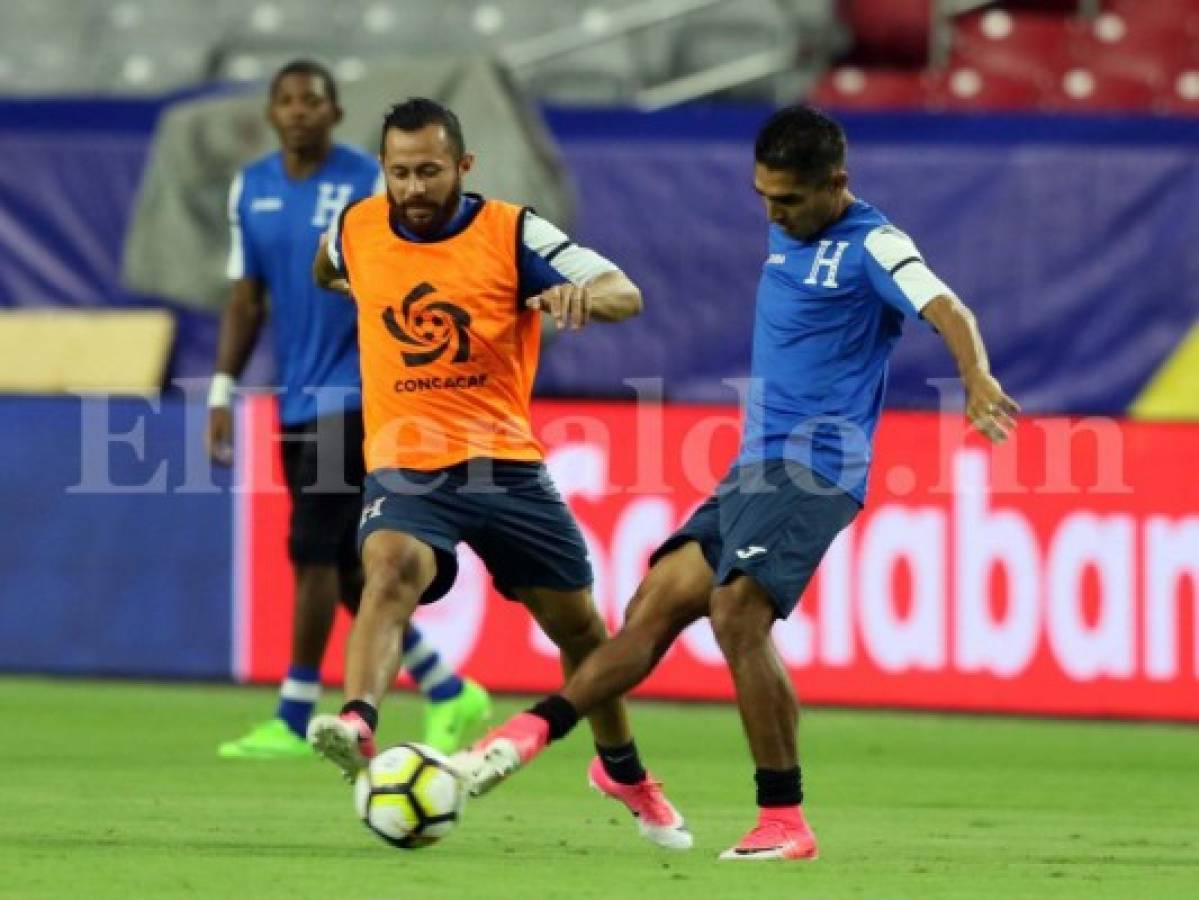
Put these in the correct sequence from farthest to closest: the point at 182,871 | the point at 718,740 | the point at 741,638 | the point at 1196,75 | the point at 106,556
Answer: the point at 1196,75 → the point at 106,556 → the point at 718,740 → the point at 741,638 → the point at 182,871

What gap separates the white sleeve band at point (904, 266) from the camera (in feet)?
24.5

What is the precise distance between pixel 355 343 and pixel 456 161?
7.63ft

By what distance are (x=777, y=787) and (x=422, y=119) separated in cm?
201

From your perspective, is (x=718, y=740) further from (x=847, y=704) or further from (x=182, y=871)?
(x=182, y=871)

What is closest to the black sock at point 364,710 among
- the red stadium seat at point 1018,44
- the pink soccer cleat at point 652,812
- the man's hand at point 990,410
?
the pink soccer cleat at point 652,812

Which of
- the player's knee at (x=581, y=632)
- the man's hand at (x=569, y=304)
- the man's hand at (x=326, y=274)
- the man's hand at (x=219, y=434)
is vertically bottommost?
the player's knee at (x=581, y=632)

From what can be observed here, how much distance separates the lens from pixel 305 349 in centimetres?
1040

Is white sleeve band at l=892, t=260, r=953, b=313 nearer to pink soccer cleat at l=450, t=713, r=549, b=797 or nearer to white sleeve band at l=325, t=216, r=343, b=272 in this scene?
pink soccer cleat at l=450, t=713, r=549, b=797

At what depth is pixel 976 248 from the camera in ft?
45.5

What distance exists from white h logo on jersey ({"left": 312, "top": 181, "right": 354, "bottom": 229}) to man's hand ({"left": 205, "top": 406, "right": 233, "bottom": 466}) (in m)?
0.83

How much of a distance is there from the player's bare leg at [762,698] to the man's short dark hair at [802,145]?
1.08m

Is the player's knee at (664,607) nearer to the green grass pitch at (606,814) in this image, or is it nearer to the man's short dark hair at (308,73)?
the green grass pitch at (606,814)

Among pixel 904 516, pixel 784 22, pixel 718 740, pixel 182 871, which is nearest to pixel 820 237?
pixel 182 871

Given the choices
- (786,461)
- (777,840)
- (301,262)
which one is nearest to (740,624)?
(786,461)
